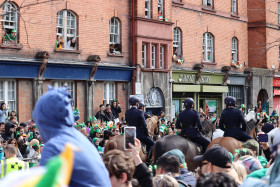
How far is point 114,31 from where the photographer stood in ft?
81.7

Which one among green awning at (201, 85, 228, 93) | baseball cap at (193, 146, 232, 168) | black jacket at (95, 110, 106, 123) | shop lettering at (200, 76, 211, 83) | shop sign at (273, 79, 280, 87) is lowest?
black jacket at (95, 110, 106, 123)

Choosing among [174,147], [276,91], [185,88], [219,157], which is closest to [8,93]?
[174,147]

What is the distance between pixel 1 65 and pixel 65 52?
352cm

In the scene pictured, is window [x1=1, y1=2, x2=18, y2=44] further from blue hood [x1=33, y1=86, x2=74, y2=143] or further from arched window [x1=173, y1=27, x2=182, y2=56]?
blue hood [x1=33, y1=86, x2=74, y2=143]

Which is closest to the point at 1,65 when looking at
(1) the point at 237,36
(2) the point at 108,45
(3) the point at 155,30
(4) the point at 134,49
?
(2) the point at 108,45

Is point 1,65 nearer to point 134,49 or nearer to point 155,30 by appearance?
point 134,49

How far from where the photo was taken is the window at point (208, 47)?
104 ft

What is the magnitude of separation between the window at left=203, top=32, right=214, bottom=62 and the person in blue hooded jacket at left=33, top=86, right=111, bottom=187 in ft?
94.3

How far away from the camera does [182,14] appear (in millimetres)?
29406

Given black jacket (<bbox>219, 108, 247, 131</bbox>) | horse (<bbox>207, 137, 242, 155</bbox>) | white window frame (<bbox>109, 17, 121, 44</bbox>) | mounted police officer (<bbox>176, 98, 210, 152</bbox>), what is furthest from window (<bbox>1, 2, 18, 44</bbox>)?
horse (<bbox>207, 137, 242, 155</bbox>)

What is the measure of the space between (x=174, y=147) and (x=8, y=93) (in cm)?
1177

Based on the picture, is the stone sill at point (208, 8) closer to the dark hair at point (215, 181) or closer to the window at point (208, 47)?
the window at point (208, 47)

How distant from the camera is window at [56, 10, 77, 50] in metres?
22.0

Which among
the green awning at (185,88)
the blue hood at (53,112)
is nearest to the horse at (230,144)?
the blue hood at (53,112)
